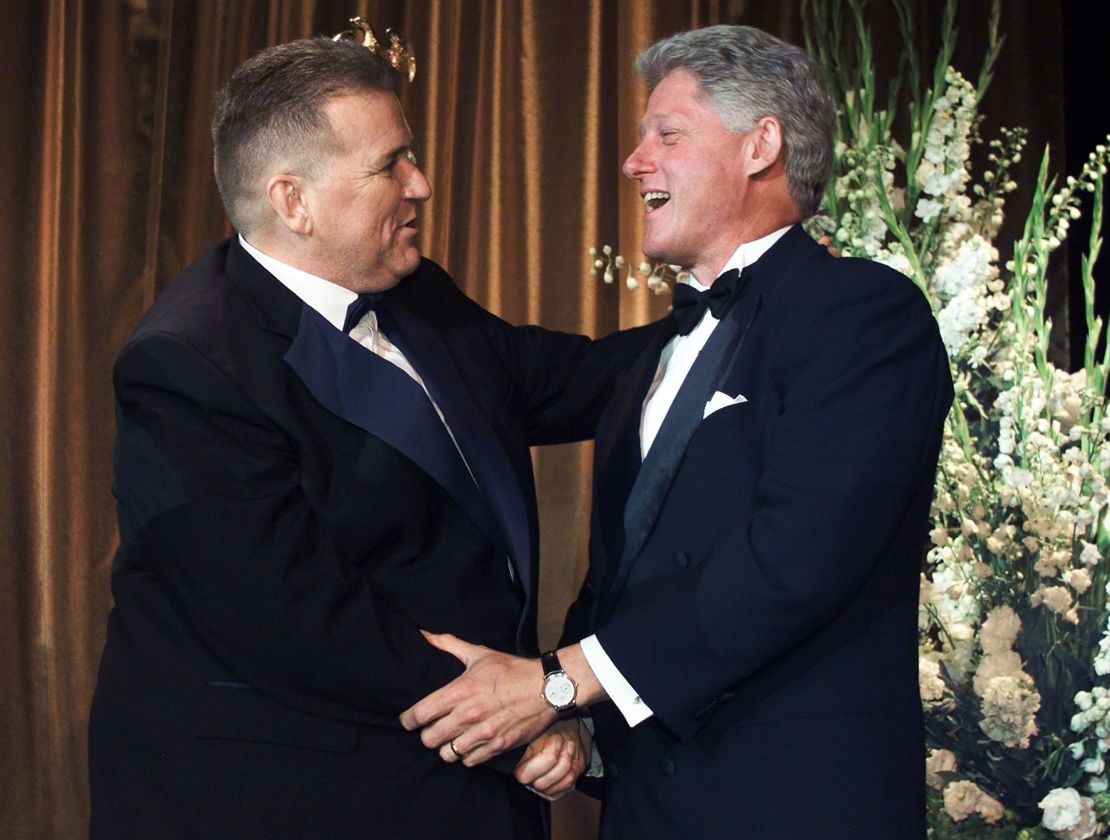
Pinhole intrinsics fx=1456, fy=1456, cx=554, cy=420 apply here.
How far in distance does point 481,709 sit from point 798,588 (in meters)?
0.44

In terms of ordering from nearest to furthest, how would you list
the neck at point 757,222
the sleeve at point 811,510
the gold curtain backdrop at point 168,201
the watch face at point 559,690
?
1. the sleeve at point 811,510
2. the watch face at point 559,690
3. the neck at point 757,222
4. the gold curtain backdrop at point 168,201

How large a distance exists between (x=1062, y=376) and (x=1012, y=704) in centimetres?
58

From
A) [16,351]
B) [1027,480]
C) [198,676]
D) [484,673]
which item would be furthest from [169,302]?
[16,351]

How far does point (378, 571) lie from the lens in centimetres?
191

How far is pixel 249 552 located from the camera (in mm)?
1775

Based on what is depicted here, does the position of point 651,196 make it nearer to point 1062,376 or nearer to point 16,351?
point 1062,376

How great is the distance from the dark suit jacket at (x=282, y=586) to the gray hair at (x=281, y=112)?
14 cm

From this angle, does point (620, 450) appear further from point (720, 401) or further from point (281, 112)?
point (281, 112)

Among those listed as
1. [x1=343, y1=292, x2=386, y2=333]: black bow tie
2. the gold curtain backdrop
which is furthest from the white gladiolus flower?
the gold curtain backdrop

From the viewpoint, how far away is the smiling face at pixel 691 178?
2072mm

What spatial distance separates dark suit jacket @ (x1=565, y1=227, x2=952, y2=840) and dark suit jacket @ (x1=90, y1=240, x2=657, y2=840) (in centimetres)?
24

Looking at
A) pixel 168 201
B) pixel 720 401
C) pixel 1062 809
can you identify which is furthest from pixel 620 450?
pixel 168 201

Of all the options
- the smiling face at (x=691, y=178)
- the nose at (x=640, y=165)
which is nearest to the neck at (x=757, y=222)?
the smiling face at (x=691, y=178)

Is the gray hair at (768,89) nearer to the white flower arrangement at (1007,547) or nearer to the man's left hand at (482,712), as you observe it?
the white flower arrangement at (1007,547)
